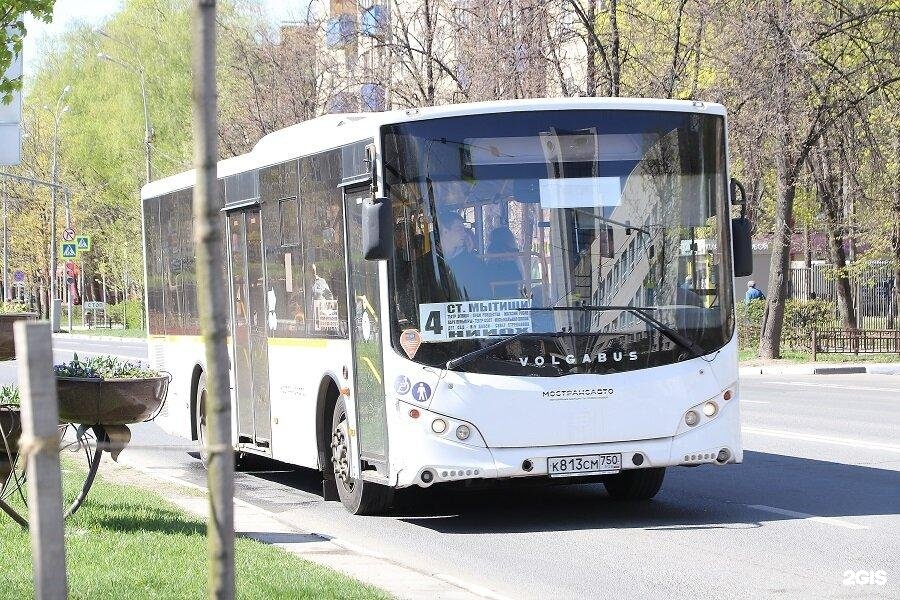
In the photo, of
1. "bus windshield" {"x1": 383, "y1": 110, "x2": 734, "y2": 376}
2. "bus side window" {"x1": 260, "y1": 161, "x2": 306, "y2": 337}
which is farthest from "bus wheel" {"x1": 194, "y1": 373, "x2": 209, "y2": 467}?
"bus windshield" {"x1": 383, "y1": 110, "x2": 734, "y2": 376}

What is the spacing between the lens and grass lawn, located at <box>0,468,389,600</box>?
25.2 ft

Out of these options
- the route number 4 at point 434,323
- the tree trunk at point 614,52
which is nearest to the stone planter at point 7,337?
the route number 4 at point 434,323

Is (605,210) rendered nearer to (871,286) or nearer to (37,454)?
(37,454)

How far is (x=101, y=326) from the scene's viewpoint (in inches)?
3219

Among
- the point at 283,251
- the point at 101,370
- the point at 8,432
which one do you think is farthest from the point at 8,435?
the point at 283,251

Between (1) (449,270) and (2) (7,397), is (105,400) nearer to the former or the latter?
(2) (7,397)

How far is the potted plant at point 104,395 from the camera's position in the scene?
9828mm

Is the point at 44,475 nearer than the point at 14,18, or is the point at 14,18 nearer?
the point at 44,475

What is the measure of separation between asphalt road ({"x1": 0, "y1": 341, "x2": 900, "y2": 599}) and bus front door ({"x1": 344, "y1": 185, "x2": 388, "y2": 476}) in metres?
0.64

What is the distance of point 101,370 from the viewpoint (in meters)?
10.2

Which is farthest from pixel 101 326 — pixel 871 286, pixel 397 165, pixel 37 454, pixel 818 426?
pixel 37 454

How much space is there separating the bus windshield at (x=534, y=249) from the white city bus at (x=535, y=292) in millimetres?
13

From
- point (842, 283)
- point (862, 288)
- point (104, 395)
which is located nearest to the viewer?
point (104, 395)

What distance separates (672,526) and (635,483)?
57.2 inches
